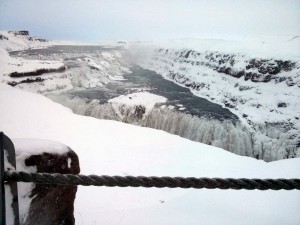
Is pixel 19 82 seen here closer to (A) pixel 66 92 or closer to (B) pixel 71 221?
(A) pixel 66 92

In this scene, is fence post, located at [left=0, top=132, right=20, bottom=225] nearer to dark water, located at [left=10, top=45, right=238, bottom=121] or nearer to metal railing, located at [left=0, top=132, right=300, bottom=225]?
metal railing, located at [left=0, top=132, right=300, bottom=225]

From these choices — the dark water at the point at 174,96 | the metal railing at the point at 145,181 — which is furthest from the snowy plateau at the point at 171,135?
the dark water at the point at 174,96

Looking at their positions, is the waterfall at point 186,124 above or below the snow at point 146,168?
below

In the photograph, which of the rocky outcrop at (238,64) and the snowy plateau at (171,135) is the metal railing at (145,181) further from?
the rocky outcrop at (238,64)

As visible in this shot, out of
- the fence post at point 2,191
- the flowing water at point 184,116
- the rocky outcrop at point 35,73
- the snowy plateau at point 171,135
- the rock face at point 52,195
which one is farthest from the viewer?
the rocky outcrop at point 35,73

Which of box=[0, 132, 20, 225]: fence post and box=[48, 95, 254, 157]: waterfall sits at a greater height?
box=[0, 132, 20, 225]: fence post

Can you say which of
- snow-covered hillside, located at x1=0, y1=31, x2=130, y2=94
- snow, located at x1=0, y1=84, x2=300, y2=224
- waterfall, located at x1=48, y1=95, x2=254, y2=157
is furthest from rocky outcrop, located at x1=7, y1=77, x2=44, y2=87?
snow, located at x1=0, y1=84, x2=300, y2=224

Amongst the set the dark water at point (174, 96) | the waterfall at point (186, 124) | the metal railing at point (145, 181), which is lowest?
the waterfall at point (186, 124)

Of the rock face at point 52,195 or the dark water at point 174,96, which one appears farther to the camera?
the dark water at point 174,96
